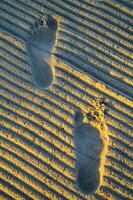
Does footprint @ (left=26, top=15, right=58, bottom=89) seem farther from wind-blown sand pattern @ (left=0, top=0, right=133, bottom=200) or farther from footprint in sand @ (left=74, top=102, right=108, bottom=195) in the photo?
footprint in sand @ (left=74, top=102, right=108, bottom=195)

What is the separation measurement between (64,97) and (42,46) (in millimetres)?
617

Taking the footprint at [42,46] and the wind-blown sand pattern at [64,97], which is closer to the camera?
the wind-blown sand pattern at [64,97]

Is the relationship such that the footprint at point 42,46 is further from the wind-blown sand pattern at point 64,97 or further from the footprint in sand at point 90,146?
the footprint in sand at point 90,146

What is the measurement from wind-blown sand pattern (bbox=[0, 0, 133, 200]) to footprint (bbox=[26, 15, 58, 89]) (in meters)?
0.07

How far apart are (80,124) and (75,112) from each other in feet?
0.42

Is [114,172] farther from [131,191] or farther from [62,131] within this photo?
[62,131]

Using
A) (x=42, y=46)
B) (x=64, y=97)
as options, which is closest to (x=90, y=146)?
(x=64, y=97)

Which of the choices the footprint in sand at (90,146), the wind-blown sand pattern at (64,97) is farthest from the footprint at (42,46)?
the footprint in sand at (90,146)

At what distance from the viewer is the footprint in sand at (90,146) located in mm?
3234

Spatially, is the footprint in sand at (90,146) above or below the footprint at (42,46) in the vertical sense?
below

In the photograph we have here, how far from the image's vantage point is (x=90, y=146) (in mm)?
3342

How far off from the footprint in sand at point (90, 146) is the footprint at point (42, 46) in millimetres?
582

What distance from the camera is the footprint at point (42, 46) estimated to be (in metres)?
3.51

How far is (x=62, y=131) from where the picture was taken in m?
3.31
